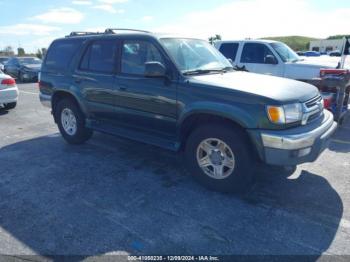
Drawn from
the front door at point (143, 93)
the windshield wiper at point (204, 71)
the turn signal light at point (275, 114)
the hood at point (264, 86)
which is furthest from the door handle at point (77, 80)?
Result: the turn signal light at point (275, 114)

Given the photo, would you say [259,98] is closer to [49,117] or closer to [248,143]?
[248,143]

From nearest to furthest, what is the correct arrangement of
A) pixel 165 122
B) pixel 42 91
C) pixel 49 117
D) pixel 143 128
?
pixel 165 122 < pixel 143 128 < pixel 42 91 < pixel 49 117

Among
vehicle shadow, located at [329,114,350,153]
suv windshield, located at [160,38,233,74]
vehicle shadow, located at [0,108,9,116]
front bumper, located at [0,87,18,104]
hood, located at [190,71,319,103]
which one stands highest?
suv windshield, located at [160,38,233,74]

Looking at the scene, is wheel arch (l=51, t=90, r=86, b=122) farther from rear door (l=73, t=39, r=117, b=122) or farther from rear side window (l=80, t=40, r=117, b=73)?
rear side window (l=80, t=40, r=117, b=73)

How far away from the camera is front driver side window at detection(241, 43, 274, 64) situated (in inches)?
330

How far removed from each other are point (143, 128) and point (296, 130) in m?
2.17

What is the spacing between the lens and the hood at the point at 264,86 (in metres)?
3.28

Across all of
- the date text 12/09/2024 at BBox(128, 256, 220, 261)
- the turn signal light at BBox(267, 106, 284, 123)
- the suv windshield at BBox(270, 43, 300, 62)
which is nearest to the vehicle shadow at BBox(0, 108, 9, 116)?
the date text 12/09/2024 at BBox(128, 256, 220, 261)

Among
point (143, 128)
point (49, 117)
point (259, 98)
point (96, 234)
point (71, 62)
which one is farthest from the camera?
point (49, 117)

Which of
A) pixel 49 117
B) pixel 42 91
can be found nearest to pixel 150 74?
pixel 42 91

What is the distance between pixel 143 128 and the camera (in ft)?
14.5

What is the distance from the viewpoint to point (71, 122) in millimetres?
5668

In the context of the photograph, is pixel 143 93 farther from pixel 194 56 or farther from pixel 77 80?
pixel 77 80

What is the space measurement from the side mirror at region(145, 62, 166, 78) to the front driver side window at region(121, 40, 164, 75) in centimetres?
26
